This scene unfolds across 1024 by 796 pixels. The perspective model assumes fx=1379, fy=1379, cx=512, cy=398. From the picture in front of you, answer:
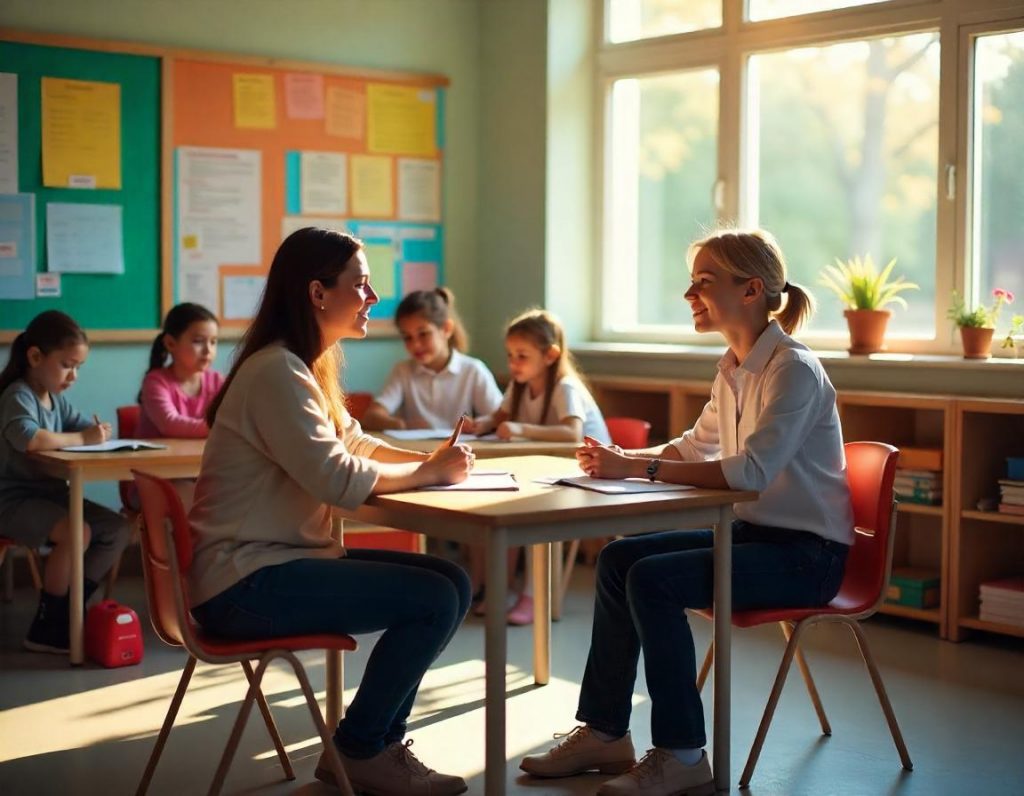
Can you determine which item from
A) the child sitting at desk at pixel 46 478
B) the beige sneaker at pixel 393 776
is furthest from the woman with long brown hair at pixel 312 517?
the child sitting at desk at pixel 46 478

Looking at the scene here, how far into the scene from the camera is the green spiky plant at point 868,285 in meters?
4.93

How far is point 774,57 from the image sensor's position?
5496 millimetres

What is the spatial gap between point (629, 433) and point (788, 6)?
1.87 m

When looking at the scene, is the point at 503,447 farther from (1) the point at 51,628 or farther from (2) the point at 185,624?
(2) the point at 185,624

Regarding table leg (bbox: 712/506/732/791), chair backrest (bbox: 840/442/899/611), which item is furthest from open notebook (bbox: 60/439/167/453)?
chair backrest (bbox: 840/442/899/611)

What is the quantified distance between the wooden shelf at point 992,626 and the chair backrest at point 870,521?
1288mm

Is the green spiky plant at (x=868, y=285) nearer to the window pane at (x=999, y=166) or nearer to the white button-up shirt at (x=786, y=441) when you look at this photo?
the window pane at (x=999, y=166)

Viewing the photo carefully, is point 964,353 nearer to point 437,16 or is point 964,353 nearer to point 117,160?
Result: point 437,16

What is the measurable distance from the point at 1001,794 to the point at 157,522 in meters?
1.91

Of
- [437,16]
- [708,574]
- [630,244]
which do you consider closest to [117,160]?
[437,16]

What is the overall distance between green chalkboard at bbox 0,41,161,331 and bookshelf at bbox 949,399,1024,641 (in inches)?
123

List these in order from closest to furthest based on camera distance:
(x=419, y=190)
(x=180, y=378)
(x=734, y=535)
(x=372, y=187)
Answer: (x=734, y=535) → (x=180, y=378) → (x=372, y=187) → (x=419, y=190)

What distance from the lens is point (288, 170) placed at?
580cm

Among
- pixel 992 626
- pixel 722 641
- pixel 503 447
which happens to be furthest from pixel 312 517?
pixel 992 626
